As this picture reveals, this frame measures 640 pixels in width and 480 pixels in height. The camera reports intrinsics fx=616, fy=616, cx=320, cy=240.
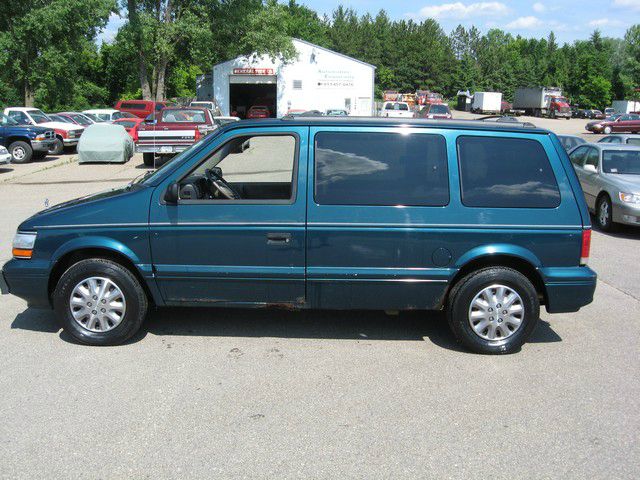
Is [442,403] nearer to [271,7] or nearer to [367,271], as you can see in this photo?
[367,271]

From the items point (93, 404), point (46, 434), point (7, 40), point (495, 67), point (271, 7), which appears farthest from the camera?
point (495, 67)

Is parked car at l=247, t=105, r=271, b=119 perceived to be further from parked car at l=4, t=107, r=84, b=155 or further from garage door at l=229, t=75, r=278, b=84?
parked car at l=4, t=107, r=84, b=155

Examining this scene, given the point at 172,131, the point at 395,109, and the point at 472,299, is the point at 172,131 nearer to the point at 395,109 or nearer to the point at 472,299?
the point at 472,299

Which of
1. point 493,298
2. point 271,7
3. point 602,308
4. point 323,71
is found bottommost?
point 602,308

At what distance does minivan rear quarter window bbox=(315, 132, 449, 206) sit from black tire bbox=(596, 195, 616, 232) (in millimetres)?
7221

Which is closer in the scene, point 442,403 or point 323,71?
point 442,403

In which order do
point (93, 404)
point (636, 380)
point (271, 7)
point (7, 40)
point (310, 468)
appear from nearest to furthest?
point (310, 468)
point (93, 404)
point (636, 380)
point (7, 40)
point (271, 7)

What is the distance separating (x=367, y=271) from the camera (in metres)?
5.02

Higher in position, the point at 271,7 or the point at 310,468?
the point at 271,7

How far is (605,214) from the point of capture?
1115cm

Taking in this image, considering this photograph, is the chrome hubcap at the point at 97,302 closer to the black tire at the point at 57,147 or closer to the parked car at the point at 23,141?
the parked car at the point at 23,141

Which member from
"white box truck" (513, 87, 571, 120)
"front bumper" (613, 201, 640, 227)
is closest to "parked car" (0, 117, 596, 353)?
"front bumper" (613, 201, 640, 227)

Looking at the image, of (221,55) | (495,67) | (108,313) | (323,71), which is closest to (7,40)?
(221,55)

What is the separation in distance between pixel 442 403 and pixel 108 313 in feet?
9.23
